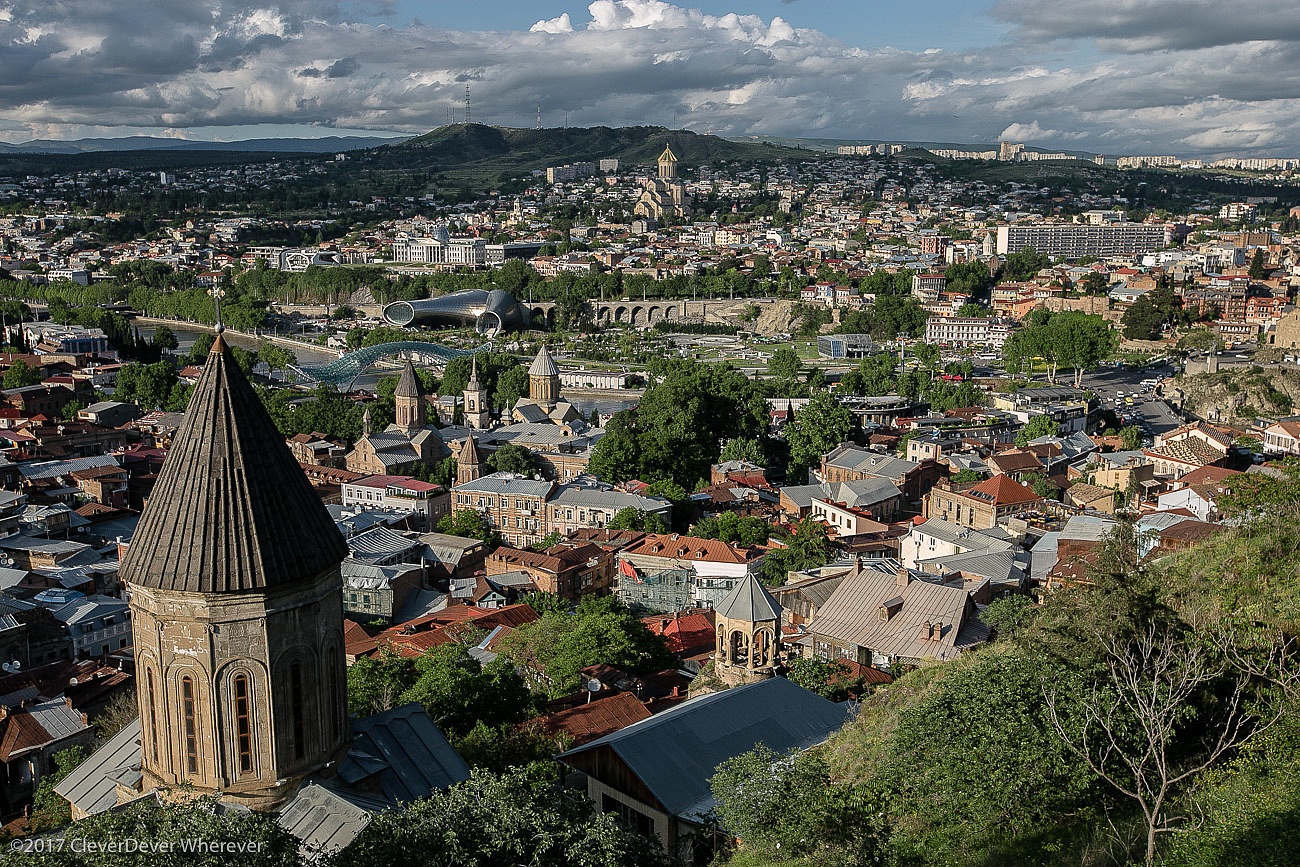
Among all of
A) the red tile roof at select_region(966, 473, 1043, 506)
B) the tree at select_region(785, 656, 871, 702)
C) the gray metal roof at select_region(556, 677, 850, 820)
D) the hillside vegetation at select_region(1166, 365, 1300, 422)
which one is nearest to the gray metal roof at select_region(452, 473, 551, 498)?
the red tile roof at select_region(966, 473, 1043, 506)

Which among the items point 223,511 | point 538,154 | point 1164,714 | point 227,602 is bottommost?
point 1164,714

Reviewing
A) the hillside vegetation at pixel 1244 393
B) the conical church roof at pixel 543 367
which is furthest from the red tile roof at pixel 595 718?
the hillside vegetation at pixel 1244 393

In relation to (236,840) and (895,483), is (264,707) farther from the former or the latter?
(895,483)

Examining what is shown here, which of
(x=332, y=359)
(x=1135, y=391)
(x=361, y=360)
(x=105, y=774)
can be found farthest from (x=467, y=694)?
(x=332, y=359)

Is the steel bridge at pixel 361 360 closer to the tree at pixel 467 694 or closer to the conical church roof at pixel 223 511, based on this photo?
the tree at pixel 467 694

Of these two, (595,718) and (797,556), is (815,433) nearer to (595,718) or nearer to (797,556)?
(797,556)

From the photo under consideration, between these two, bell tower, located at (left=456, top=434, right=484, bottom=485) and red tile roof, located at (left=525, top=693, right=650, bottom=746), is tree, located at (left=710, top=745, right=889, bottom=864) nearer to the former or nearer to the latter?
red tile roof, located at (left=525, top=693, right=650, bottom=746)
